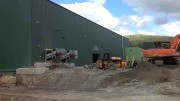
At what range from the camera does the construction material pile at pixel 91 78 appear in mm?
25312

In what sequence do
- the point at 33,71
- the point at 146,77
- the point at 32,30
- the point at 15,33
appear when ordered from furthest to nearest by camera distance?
the point at 32,30 < the point at 15,33 < the point at 33,71 < the point at 146,77

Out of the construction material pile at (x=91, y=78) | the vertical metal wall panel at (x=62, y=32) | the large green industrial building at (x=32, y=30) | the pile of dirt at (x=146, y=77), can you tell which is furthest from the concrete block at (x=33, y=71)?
the pile of dirt at (x=146, y=77)

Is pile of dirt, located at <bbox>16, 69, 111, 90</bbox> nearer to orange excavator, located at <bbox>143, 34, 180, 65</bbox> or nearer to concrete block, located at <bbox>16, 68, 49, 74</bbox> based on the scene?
concrete block, located at <bbox>16, 68, 49, 74</bbox>

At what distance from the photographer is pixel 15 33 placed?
33469mm

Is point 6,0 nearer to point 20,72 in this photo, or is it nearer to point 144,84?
point 20,72

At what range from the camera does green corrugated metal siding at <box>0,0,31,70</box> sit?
Answer: 32469 millimetres

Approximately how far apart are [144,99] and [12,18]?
19.1 metres

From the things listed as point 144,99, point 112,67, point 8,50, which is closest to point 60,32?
point 112,67

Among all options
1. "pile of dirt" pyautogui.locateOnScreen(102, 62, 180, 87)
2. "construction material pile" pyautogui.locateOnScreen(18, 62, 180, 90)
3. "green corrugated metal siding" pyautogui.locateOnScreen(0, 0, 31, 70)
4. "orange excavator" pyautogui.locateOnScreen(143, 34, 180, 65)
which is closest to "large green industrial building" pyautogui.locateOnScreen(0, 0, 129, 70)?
"green corrugated metal siding" pyautogui.locateOnScreen(0, 0, 31, 70)

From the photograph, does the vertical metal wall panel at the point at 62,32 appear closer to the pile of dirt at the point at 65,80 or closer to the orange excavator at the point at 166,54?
the pile of dirt at the point at 65,80

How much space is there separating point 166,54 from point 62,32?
1405 cm

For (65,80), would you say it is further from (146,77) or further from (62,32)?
(62,32)

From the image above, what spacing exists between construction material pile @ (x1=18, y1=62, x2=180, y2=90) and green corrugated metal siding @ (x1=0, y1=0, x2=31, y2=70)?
3623 millimetres

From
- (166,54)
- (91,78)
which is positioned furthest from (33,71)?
(166,54)
